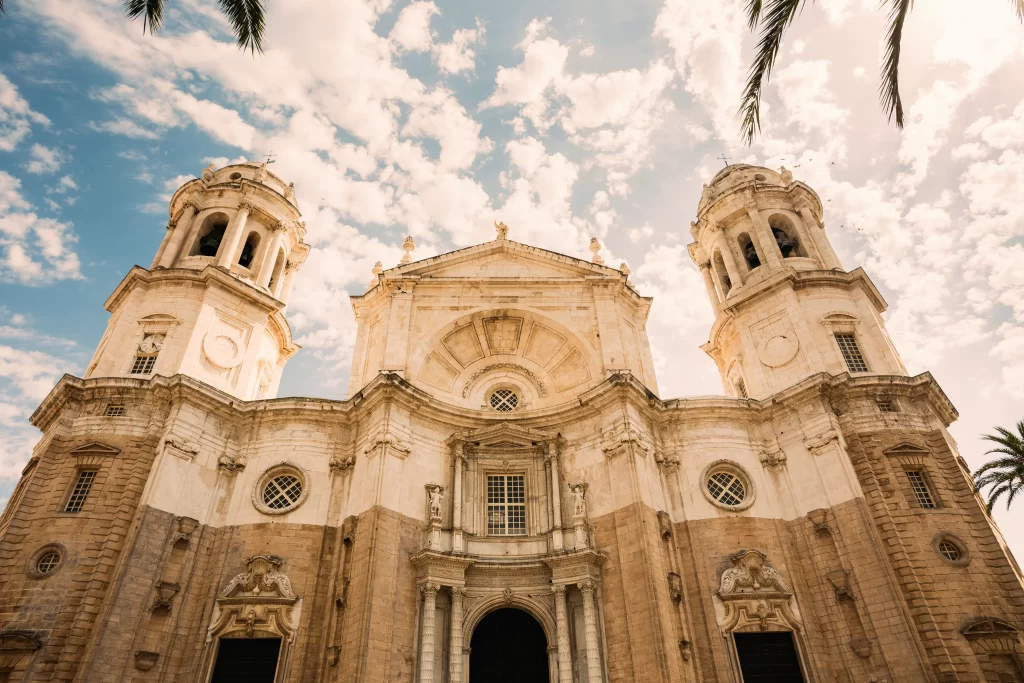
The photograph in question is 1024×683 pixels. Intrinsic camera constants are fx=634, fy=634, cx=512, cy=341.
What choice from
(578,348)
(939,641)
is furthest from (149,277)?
(939,641)

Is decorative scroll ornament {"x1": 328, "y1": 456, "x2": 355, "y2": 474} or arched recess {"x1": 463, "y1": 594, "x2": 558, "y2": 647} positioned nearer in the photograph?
arched recess {"x1": 463, "y1": 594, "x2": 558, "y2": 647}

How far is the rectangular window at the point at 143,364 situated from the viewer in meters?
26.1

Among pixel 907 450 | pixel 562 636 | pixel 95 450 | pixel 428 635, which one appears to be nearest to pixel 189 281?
pixel 95 450

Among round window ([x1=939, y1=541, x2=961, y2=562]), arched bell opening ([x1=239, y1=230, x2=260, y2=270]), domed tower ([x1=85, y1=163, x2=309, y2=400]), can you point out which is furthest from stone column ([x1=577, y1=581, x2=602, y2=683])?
arched bell opening ([x1=239, y1=230, x2=260, y2=270])

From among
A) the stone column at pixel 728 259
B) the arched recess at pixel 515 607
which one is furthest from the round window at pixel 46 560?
the stone column at pixel 728 259

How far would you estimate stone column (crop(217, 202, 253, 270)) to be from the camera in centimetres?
3011

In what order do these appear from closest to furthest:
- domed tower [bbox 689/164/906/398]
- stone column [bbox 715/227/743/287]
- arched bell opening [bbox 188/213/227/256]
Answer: domed tower [bbox 689/164/906/398]
arched bell opening [bbox 188/213/227/256]
stone column [bbox 715/227/743/287]

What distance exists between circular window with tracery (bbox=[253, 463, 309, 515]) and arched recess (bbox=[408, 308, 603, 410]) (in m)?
6.58

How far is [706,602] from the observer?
71.4 ft

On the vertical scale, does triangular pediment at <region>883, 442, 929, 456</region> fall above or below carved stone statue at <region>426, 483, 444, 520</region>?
above

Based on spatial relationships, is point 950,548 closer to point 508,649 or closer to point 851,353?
point 851,353

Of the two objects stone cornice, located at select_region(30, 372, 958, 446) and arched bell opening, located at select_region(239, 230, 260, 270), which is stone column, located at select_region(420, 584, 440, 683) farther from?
arched bell opening, located at select_region(239, 230, 260, 270)

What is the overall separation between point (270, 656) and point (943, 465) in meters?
24.3

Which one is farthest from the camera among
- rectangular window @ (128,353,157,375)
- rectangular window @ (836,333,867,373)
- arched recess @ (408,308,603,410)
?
arched recess @ (408,308,603,410)
